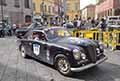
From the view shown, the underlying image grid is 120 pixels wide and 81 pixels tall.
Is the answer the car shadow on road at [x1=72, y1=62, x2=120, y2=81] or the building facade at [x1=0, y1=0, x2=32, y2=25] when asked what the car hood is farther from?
the building facade at [x1=0, y1=0, x2=32, y2=25]

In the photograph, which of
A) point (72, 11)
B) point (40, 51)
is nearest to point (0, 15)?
point (40, 51)

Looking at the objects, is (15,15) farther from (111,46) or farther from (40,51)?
(40,51)

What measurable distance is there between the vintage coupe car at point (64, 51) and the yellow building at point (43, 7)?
3712 cm

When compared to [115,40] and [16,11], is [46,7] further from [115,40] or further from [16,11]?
[115,40]

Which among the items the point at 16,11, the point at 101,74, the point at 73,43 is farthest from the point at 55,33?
the point at 16,11

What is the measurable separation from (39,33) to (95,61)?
8.58 ft

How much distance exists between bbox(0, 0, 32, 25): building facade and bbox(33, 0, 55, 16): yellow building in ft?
33.3

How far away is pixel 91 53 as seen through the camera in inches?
285

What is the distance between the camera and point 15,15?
3167cm

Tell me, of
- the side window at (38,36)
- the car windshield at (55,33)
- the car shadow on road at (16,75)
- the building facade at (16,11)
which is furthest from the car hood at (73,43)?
the building facade at (16,11)

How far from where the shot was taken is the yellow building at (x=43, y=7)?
47.4 meters

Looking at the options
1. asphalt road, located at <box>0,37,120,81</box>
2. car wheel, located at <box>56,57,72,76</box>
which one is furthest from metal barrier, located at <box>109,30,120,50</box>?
car wheel, located at <box>56,57,72,76</box>

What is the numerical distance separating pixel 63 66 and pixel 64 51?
522 mm

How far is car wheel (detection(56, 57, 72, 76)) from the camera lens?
714 cm
